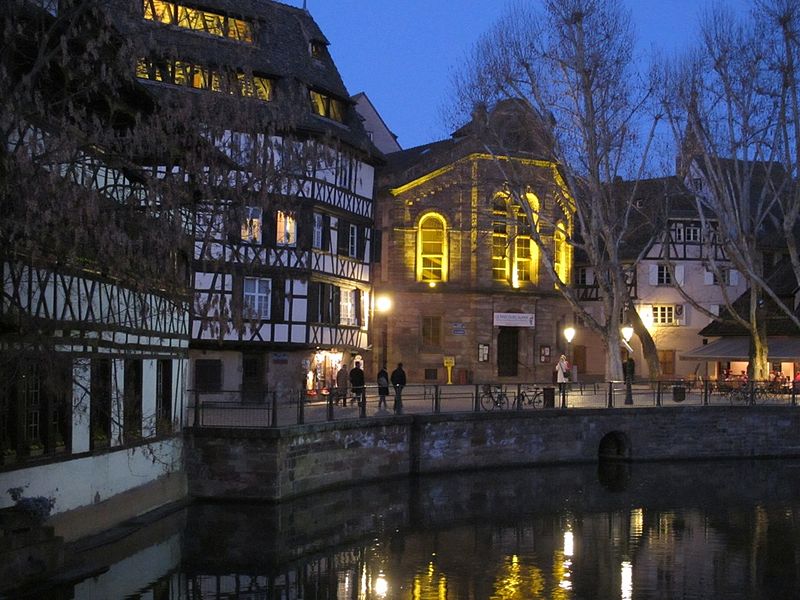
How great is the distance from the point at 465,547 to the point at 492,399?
11.5m

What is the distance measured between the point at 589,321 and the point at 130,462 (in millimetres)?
19070

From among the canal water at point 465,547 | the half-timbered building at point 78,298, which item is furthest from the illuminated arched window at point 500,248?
the half-timbered building at point 78,298

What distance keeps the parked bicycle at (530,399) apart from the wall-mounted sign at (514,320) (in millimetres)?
13050

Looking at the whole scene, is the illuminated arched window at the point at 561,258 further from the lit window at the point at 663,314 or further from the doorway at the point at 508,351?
the lit window at the point at 663,314

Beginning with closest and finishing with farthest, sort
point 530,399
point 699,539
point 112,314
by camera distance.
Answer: point 112,314 < point 699,539 < point 530,399

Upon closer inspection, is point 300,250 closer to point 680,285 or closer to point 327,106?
point 327,106

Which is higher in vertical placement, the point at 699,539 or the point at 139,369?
the point at 139,369

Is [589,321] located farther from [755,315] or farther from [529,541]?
[529,541]

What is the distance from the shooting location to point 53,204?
11633 mm

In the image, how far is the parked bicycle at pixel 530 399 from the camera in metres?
32.8

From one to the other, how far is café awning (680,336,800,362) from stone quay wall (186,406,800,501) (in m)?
7.69

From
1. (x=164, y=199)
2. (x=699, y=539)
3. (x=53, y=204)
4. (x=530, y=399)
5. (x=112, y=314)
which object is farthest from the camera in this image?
(x=530, y=399)

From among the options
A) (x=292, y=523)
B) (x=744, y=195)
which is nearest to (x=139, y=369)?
(x=292, y=523)

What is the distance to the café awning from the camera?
44031 millimetres
